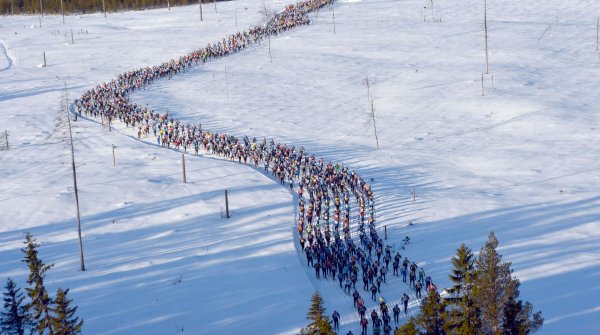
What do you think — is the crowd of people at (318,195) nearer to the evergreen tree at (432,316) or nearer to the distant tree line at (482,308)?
the evergreen tree at (432,316)

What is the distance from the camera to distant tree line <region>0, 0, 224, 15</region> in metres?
110

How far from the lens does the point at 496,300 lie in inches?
675

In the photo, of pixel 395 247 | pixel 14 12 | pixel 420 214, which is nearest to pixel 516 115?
pixel 420 214

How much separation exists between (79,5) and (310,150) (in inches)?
3233

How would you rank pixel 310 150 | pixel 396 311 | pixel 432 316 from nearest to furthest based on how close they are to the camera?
1. pixel 432 316
2. pixel 396 311
3. pixel 310 150

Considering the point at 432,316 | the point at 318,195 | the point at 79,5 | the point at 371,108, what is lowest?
the point at 432,316

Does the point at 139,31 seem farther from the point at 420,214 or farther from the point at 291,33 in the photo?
the point at 420,214

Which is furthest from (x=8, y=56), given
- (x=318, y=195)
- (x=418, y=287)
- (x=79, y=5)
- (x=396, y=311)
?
(x=396, y=311)

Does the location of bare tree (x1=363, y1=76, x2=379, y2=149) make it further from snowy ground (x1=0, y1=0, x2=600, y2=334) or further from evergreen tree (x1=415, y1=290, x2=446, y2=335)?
evergreen tree (x1=415, y1=290, x2=446, y2=335)

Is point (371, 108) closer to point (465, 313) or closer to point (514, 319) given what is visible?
point (514, 319)

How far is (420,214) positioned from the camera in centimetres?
3106

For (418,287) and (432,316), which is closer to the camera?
(432,316)

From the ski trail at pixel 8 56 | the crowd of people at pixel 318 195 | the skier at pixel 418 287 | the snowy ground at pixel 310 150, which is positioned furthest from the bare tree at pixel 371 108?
the ski trail at pixel 8 56

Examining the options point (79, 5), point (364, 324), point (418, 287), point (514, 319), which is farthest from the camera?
point (79, 5)
